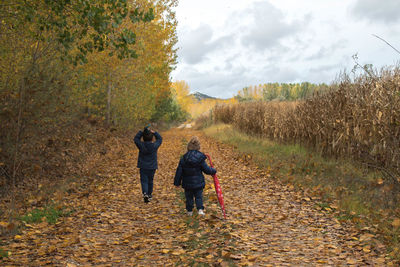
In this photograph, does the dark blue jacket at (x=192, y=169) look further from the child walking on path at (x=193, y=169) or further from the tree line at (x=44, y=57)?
the tree line at (x=44, y=57)

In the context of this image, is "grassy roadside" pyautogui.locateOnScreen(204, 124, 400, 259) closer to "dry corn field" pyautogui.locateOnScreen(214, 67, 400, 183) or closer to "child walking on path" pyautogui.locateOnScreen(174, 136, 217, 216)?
"dry corn field" pyautogui.locateOnScreen(214, 67, 400, 183)

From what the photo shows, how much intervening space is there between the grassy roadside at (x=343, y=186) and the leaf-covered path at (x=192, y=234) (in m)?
0.38

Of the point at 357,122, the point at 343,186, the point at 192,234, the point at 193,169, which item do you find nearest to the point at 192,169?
the point at 193,169

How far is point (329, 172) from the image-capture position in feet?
32.0

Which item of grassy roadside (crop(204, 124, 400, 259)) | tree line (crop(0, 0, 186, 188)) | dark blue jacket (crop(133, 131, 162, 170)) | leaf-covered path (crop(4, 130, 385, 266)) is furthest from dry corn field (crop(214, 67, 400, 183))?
tree line (crop(0, 0, 186, 188))

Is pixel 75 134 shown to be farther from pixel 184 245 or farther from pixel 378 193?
pixel 378 193

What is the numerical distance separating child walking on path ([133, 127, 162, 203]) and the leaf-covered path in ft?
2.24

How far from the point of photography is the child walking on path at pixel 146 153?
770 centimetres

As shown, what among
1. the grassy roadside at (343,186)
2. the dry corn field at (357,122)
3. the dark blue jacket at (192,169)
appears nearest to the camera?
the grassy roadside at (343,186)

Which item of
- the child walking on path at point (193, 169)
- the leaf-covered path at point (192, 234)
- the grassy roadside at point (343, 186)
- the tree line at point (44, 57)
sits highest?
the tree line at point (44, 57)

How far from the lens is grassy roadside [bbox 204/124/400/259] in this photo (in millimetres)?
5992

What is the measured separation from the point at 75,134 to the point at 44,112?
5.56m

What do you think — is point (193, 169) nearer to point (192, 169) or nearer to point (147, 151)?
point (192, 169)

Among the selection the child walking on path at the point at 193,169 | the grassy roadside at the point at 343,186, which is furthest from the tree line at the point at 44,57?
the grassy roadside at the point at 343,186
